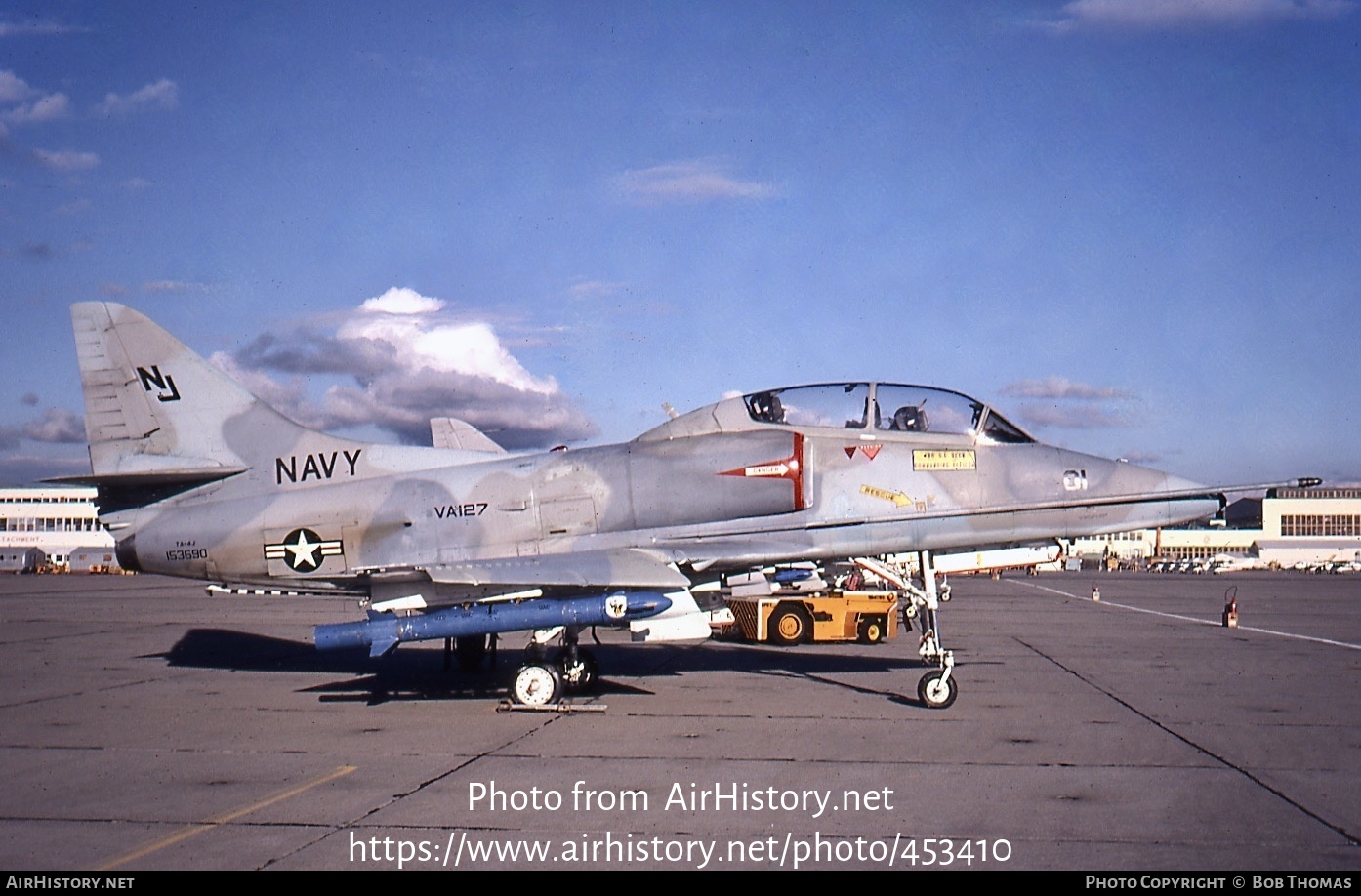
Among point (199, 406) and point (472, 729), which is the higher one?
point (199, 406)

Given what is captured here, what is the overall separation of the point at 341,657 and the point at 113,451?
614 centimetres

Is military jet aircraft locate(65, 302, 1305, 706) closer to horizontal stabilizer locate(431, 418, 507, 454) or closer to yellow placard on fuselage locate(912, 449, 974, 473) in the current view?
yellow placard on fuselage locate(912, 449, 974, 473)

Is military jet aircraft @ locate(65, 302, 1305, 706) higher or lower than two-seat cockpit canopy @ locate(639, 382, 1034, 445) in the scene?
lower

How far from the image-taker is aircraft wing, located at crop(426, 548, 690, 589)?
38.6ft

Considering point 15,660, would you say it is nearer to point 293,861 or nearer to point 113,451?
point 113,451

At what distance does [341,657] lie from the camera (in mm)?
18641

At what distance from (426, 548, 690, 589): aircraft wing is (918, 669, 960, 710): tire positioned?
3.11m

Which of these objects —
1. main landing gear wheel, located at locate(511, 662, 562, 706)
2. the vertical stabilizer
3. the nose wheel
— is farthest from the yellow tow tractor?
the vertical stabilizer

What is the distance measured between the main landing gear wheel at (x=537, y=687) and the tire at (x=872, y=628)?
1055cm

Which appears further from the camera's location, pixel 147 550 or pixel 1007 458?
pixel 147 550

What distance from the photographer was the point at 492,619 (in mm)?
12008

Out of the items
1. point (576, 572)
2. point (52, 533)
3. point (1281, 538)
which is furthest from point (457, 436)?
point (1281, 538)

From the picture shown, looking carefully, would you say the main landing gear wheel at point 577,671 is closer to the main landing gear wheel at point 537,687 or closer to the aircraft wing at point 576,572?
the main landing gear wheel at point 537,687

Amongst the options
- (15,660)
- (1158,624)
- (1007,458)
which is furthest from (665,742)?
(1158,624)
